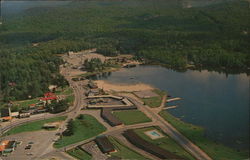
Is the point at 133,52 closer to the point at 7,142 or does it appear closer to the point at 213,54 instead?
the point at 213,54

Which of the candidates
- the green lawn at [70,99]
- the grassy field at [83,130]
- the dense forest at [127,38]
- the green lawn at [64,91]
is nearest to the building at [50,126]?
the grassy field at [83,130]

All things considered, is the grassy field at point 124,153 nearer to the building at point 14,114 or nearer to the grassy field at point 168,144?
the grassy field at point 168,144

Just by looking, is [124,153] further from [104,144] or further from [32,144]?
[32,144]

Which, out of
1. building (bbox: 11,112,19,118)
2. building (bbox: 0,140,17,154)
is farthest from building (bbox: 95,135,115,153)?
building (bbox: 11,112,19,118)

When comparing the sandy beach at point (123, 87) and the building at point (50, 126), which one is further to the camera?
the sandy beach at point (123, 87)

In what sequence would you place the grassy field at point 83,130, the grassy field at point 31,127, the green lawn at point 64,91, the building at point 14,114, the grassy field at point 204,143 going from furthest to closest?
the green lawn at point 64,91 < the building at point 14,114 < the grassy field at point 31,127 < the grassy field at point 83,130 < the grassy field at point 204,143

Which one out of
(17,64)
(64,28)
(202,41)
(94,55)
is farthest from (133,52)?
(64,28)

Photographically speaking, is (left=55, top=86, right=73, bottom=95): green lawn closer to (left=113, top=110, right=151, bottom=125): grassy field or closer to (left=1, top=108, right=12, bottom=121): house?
(left=1, top=108, right=12, bottom=121): house
